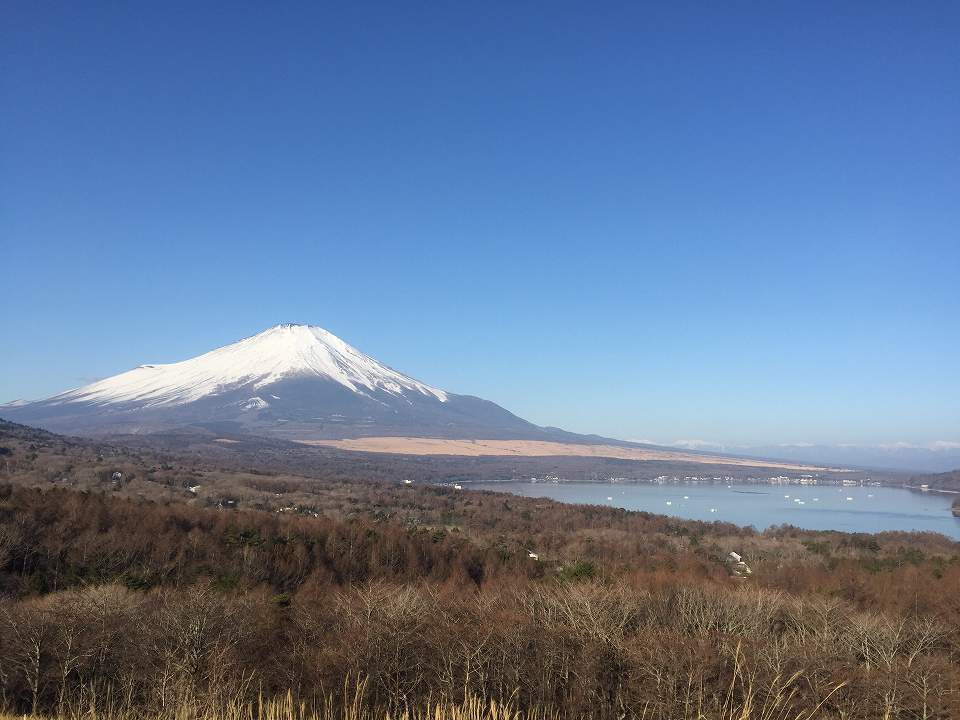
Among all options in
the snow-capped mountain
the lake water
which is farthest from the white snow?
the lake water

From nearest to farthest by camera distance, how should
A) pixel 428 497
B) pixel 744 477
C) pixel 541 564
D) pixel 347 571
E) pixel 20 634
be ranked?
pixel 20 634, pixel 347 571, pixel 541 564, pixel 428 497, pixel 744 477

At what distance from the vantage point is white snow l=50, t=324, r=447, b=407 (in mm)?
156250

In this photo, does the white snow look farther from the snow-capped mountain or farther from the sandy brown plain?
the sandy brown plain

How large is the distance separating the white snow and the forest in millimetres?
125665

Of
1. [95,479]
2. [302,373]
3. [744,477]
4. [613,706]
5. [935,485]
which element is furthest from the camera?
[302,373]

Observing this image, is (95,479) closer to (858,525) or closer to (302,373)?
(858,525)

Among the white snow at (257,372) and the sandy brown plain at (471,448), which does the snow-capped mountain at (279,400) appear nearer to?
the white snow at (257,372)

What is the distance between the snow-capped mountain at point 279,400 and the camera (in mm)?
132875

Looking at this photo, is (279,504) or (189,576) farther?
(279,504)

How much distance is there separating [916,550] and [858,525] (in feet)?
71.4

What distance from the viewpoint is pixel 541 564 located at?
28141mm

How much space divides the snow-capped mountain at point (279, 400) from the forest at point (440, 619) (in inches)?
3879

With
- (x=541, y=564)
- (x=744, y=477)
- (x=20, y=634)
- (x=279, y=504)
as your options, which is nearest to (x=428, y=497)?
(x=279, y=504)

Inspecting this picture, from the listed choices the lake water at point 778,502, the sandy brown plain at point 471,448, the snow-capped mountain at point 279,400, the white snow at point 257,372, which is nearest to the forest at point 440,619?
the lake water at point 778,502
